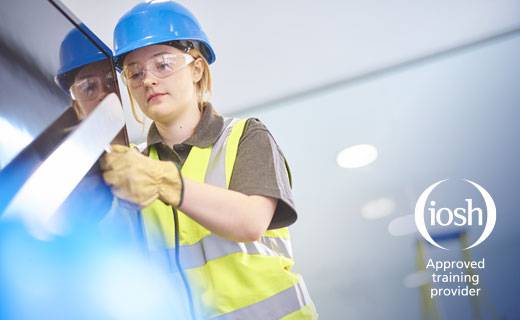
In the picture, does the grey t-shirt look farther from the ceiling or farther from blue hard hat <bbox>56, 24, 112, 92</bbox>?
the ceiling

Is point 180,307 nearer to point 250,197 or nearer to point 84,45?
point 250,197

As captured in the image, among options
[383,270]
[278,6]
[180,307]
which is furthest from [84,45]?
[383,270]

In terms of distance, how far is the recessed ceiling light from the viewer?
2812mm

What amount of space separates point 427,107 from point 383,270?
0.84 meters

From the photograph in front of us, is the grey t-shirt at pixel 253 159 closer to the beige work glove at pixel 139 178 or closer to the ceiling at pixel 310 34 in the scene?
the beige work glove at pixel 139 178

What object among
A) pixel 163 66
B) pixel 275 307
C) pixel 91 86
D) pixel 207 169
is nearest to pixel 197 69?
pixel 163 66

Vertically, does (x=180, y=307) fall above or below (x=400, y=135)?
below

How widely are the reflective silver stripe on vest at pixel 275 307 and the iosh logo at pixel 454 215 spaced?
1584mm

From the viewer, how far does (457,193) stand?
2.69m

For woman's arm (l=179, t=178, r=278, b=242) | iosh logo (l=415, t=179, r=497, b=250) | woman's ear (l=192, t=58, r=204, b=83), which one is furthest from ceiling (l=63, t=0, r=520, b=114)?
woman's arm (l=179, t=178, r=278, b=242)

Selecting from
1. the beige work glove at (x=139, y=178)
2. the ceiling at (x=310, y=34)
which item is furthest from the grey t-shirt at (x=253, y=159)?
the ceiling at (x=310, y=34)

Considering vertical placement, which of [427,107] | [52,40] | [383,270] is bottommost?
[383,270]

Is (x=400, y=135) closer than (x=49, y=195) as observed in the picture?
No

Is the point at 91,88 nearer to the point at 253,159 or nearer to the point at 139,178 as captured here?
the point at 139,178
